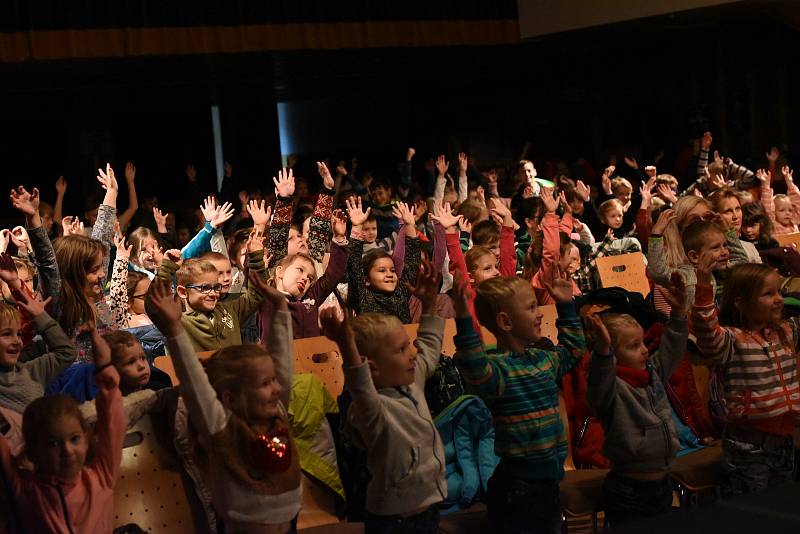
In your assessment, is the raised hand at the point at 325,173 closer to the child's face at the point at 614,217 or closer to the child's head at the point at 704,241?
the child's face at the point at 614,217

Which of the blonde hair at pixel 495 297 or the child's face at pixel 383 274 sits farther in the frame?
the child's face at pixel 383 274

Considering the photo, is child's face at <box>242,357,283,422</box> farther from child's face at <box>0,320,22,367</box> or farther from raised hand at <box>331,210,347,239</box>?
raised hand at <box>331,210,347,239</box>

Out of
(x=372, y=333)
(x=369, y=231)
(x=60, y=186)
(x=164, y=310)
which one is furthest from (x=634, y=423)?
(x=60, y=186)

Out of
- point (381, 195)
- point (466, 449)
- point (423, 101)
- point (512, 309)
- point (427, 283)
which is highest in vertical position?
point (423, 101)

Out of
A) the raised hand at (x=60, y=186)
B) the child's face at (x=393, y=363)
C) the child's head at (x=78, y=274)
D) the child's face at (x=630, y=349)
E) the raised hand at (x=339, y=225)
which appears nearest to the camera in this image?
the child's face at (x=393, y=363)

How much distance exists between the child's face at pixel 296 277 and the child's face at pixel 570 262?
139 centimetres

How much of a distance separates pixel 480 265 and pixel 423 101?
10347mm

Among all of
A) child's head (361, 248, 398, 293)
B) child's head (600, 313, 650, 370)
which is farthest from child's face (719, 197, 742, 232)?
child's head (600, 313, 650, 370)

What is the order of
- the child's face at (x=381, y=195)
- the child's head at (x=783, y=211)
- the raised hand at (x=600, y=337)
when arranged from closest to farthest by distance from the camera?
the raised hand at (x=600, y=337) < the child's head at (x=783, y=211) < the child's face at (x=381, y=195)

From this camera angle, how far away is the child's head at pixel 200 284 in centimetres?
465

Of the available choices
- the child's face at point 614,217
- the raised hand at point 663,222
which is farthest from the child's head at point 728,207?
the child's face at point 614,217

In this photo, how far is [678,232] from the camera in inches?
216

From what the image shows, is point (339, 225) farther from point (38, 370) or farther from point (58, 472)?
point (58, 472)

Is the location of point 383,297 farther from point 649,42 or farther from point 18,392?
point 649,42
